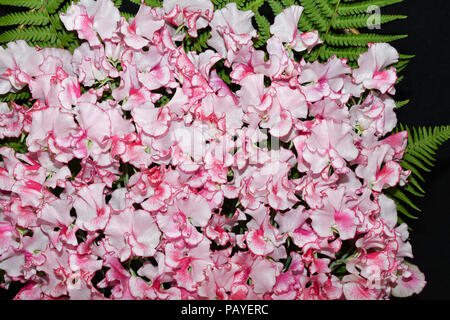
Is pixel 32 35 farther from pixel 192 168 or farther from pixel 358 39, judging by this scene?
pixel 358 39

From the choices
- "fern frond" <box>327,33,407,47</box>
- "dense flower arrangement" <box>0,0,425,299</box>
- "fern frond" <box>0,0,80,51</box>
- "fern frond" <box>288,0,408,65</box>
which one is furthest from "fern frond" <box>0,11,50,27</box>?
"fern frond" <box>327,33,407,47</box>

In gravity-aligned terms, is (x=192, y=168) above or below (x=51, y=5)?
below

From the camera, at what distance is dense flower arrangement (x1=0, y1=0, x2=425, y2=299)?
2.66 ft

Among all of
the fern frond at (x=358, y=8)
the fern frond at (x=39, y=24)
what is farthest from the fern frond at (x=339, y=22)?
the fern frond at (x=39, y=24)

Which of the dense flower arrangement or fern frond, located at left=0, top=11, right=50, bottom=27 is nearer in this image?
the dense flower arrangement

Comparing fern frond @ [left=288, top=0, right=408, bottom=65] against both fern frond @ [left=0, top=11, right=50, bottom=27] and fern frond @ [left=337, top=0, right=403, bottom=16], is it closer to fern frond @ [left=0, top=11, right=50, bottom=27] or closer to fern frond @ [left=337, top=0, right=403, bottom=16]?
fern frond @ [left=337, top=0, right=403, bottom=16]

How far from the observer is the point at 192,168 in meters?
0.80

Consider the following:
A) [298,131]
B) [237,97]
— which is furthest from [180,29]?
[298,131]

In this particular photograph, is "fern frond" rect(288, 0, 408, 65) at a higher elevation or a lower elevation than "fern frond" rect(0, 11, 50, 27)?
lower

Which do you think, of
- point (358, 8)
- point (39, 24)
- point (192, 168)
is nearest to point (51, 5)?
point (39, 24)

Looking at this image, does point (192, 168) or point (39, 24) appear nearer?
point (192, 168)

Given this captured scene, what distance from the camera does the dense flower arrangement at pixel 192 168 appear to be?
31.9 inches

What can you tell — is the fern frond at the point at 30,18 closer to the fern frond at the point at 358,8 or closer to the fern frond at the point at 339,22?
the fern frond at the point at 339,22
